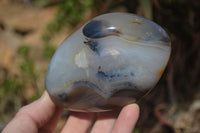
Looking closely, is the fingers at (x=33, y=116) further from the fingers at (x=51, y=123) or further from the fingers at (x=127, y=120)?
the fingers at (x=127, y=120)

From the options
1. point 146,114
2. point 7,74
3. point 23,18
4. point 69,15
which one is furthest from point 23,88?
point 23,18

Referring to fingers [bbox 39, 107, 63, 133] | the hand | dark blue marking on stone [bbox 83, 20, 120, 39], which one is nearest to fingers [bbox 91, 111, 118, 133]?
the hand

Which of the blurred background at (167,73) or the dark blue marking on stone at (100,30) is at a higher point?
the dark blue marking on stone at (100,30)

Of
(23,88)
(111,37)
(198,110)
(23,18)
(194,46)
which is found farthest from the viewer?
(23,18)

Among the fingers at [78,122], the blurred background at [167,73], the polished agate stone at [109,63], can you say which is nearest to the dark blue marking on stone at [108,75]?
the polished agate stone at [109,63]

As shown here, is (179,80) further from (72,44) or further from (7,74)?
(7,74)

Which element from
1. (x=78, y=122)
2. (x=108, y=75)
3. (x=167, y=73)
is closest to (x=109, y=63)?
(x=108, y=75)

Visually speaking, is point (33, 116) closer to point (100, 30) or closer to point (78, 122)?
point (78, 122)
